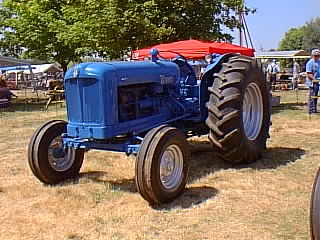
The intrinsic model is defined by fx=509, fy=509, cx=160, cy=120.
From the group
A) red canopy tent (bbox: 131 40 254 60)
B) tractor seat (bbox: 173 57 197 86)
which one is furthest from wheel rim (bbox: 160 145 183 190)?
red canopy tent (bbox: 131 40 254 60)

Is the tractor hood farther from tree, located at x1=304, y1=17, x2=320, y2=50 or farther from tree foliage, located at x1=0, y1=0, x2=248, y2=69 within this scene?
tree, located at x1=304, y1=17, x2=320, y2=50

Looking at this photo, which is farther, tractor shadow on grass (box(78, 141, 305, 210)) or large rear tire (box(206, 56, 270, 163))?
large rear tire (box(206, 56, 270, 163))

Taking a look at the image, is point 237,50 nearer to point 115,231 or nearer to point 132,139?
point 132,139

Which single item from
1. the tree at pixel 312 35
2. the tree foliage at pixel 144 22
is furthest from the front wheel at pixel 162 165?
the tree at pixel 312 35

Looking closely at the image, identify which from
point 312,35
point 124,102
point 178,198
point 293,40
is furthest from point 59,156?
point 293,40

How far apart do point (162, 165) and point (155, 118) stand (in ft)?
3.92

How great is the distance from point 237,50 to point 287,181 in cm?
920

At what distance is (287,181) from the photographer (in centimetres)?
607

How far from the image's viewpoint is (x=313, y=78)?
1239cm

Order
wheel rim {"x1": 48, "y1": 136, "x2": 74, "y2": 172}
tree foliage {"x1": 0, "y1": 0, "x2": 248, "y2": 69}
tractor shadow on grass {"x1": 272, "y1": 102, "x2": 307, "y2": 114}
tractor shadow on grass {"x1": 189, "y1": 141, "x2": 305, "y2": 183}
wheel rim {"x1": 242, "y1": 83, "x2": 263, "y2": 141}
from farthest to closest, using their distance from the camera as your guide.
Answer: tree foliage {"x1": 0, "y1": 0, "x2": 248, "y2": 69}
tractor shadow on grass {"x1": 272, "y1": 102, "x2": 307, "y2": 114}
wheel rim {"x1": 242, "y1": 83, "x2": 263, "y2": 141}
tractor shadow on grass {"x1": 189, "y1": 141, "x2": 305, "y2": 183}
wheel rim {"x1": 48, "y1": 136, "x2": 74, "y2": 172}

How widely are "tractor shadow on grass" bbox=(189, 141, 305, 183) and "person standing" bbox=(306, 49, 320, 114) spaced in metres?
4.78

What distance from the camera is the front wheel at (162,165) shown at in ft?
16.5

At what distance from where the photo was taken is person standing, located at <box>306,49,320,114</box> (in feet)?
40.7

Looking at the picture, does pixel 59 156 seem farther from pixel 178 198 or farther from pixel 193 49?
pixel 193 49
